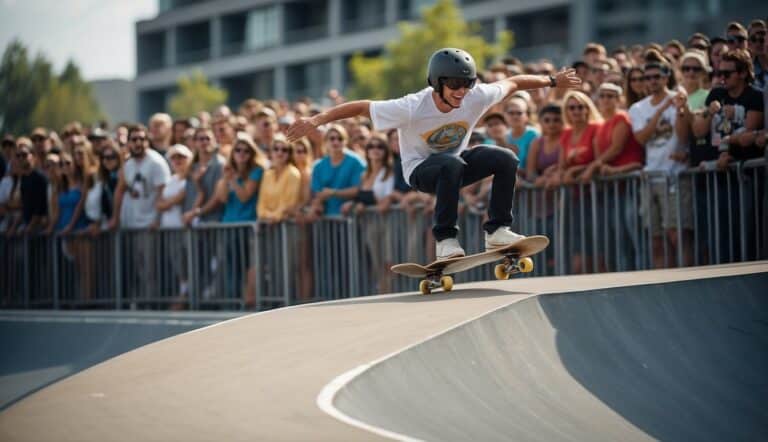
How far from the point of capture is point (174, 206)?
47.3ft

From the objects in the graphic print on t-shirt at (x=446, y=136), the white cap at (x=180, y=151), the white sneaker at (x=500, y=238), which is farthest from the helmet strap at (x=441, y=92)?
the white cap at (x=180, y=151)

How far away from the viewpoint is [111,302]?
1466 cm

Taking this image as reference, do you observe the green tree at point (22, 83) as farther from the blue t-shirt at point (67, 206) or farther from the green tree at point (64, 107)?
the blue t-shirt at point (67, 206)

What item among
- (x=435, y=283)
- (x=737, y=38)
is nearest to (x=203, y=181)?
(x=435, y=283)

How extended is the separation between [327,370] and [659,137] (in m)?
6.32

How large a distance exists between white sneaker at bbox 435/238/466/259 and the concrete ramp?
154 centimetres

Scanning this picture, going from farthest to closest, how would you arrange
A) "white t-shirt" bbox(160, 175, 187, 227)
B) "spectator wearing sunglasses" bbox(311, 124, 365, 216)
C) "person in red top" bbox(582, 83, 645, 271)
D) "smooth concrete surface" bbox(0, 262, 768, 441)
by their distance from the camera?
"white t-shirt" bbox(160, 175, 187, 227), "spectator wearing sunglasses" bbox(311, 124, 365, 216), "person in red top" bbox(582, 83, 645, 271), "smooth concrete surface" bbox(0, 262, 768, 441)

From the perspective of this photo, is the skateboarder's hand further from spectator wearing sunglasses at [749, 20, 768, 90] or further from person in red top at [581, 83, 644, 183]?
spectator wearing sunglasses at [749, 20, 768, 90]

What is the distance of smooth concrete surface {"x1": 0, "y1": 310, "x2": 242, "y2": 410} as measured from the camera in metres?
12.5

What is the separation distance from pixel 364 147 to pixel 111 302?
3.88 m

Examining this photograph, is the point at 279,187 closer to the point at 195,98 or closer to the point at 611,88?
the point at 611,88

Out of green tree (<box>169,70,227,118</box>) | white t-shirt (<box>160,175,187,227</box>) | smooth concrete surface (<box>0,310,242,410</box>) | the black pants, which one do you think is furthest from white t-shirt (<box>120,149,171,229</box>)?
green tree (<box>169,70,227,118</box>)

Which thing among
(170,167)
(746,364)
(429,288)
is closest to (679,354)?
(746,364)

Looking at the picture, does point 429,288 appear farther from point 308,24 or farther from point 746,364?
point 308,24
